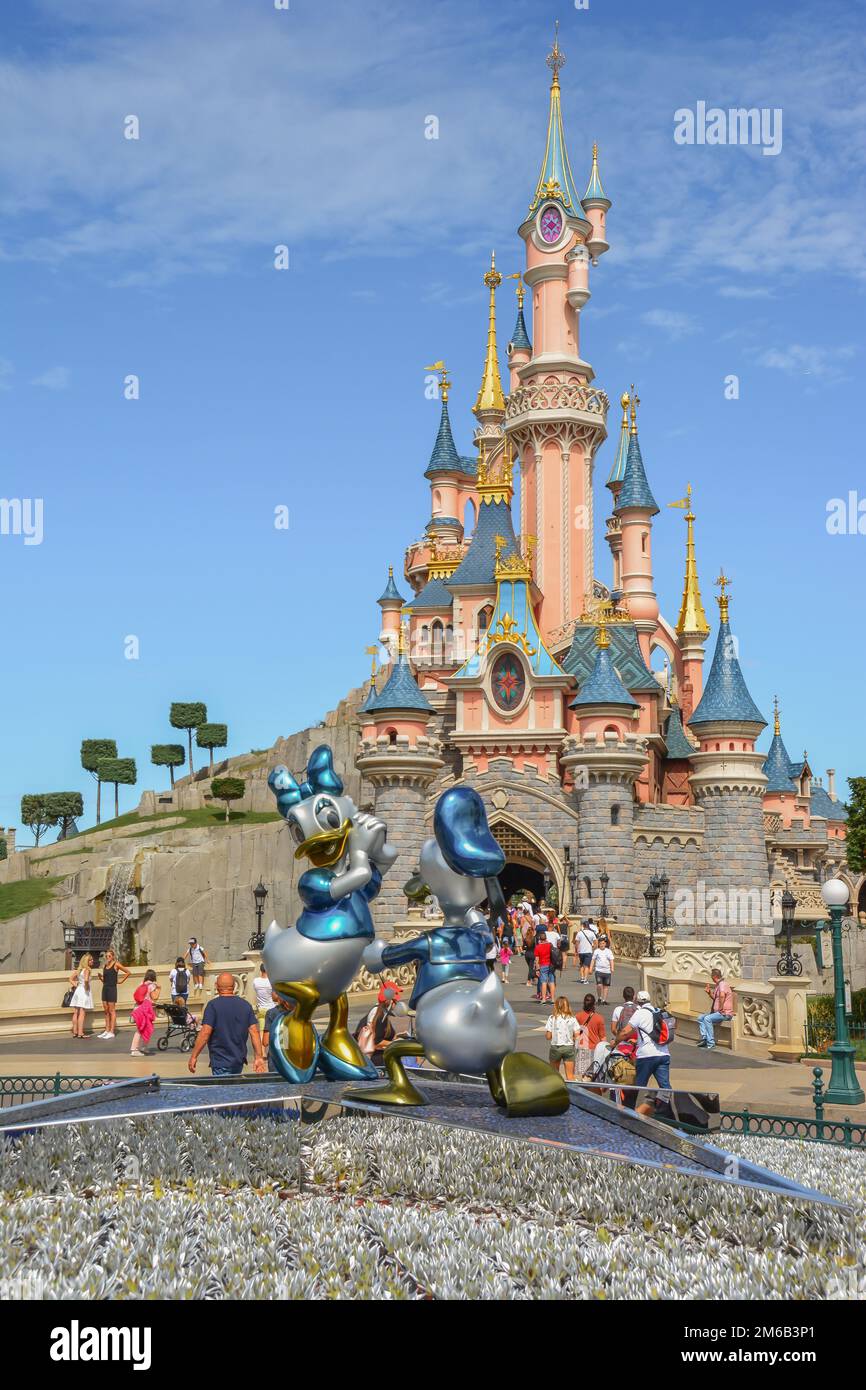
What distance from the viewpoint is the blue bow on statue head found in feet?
28.0

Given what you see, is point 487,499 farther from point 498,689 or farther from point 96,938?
point 96,938

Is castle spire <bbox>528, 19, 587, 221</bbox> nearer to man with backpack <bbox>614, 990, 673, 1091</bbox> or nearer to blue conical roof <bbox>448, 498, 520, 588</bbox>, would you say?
blue conical roof <bbox>448, 498, 520, 588</bbox>

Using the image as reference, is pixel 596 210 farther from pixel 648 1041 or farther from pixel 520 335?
pixel 648 1041

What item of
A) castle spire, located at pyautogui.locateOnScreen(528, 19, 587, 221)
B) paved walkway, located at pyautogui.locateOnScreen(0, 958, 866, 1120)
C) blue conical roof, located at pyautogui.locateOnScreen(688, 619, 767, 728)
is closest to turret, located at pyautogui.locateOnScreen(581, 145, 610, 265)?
castle spire, located at pyautogui.locateOnScreen(528, 19, 587, 221)

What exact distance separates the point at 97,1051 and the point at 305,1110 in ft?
33.1

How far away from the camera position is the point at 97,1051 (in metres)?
16.2

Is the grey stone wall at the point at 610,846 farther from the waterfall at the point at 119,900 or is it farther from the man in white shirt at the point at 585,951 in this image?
the waterfall at the point at 119,900

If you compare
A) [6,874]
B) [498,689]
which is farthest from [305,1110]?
[6,874]

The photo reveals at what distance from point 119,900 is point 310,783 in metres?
36.9

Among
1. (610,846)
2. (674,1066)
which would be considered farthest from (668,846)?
(674,1066)

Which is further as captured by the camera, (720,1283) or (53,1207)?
(53,1207)

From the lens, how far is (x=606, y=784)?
35.9m

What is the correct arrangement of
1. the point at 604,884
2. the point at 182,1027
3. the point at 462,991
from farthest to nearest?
1. the point at 604,884
2. the point at 182,1027
3. the point at 462,991

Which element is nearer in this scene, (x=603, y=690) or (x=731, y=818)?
(x=731, y=818)
